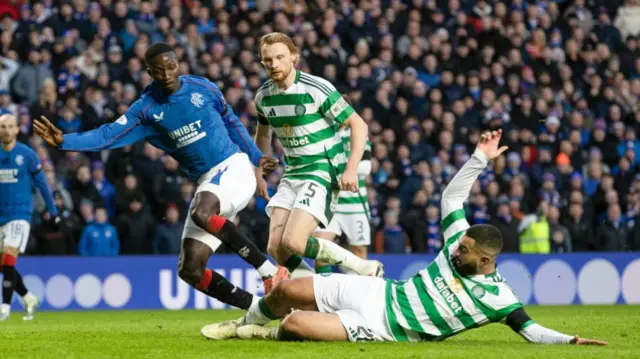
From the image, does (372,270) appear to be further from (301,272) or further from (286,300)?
(286,300)

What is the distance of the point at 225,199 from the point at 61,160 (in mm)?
8994

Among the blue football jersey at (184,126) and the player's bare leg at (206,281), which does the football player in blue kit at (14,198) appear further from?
the player's bare leg at (206,281)

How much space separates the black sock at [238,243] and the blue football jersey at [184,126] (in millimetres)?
906

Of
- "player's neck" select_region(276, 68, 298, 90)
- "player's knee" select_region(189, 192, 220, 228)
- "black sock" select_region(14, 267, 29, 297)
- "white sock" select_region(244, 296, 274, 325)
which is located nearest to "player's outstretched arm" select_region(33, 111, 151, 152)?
"player's knee" select_region(189, 192, 220, 228)

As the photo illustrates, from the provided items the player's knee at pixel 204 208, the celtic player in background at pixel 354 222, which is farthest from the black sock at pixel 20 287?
the player's knee at pixel 204 208

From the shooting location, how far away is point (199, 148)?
11055 mm

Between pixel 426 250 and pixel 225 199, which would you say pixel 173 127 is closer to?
pixel 225 199

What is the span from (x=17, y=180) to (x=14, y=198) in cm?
23

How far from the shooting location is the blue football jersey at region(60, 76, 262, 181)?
10.9 meters

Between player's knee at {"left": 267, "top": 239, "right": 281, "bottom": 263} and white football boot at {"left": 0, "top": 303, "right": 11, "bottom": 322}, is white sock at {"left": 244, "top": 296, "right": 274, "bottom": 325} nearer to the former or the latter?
player's knee at {"left": 267, "top": 239, "right": 281, "bottom": 263}

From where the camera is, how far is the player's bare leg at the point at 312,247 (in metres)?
10.6

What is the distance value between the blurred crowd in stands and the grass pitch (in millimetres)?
5210

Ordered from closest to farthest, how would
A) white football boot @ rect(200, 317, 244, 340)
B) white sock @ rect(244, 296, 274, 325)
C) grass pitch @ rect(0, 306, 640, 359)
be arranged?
1. grass pitch @ rect(0, 306, 640, 359)
2. white sock @ rect(244, 296, 274, 325)
3. white football boot @ rect(200, 317, 244, 340)

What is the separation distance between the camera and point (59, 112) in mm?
19484
